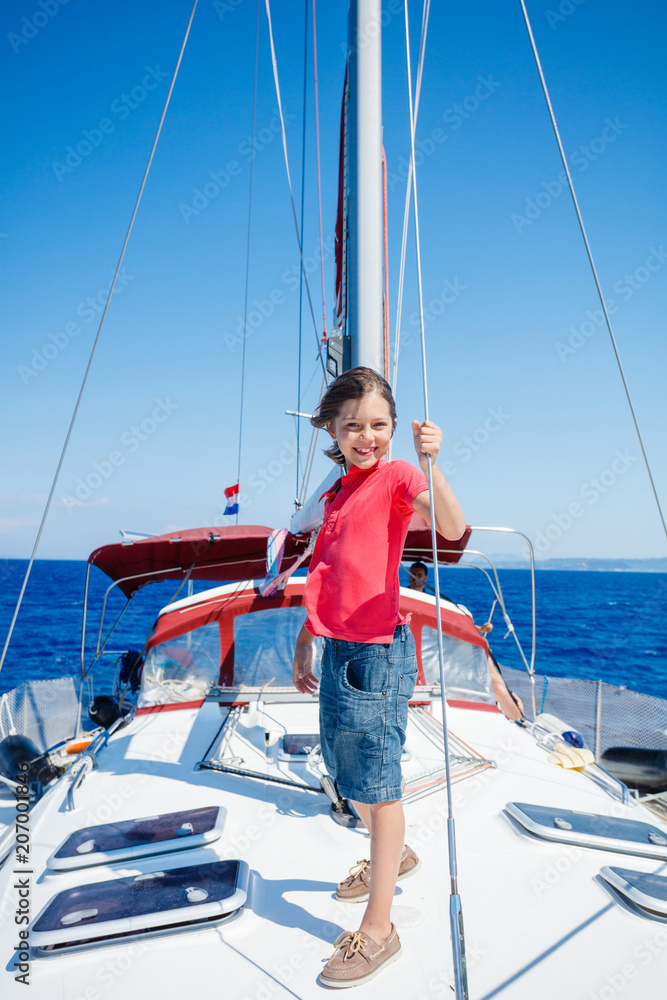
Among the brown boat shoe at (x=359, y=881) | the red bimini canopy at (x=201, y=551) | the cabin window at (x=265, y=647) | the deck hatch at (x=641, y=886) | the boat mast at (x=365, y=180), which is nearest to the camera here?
the deck hatch at (x=641, y=886)

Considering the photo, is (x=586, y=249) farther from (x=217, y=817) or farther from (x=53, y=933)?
(x=53, y=933)

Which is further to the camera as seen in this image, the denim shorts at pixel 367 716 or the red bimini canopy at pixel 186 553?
the red bimini canopy at pixel 186 553

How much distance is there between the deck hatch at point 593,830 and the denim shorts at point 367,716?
1097 millimetres

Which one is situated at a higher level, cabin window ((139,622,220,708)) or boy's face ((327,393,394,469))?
boy's face ((327,393,394,469))

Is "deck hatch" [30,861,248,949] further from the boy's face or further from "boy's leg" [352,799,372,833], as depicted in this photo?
the boy's face

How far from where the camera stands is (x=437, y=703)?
13.9 feet

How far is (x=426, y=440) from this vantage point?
1504 millimetres

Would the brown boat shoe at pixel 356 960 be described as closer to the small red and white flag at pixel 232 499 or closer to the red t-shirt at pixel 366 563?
the red t-shirt at pixel 366 563

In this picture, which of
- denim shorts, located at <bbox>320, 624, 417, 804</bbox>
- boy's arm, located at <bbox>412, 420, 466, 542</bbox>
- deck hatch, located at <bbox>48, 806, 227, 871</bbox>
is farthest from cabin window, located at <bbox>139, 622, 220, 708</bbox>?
boy's arm, located at <bbox>412, 420, 466, 542</bbox>

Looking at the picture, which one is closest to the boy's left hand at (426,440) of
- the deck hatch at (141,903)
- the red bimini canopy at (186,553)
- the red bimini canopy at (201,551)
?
the deck hatch at (141,903)

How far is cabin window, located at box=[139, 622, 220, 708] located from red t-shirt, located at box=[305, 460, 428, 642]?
3232 mm

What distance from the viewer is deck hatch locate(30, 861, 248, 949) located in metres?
1.62

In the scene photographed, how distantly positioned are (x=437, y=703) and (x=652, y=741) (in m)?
3.26

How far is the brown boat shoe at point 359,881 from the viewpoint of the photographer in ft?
6.08
